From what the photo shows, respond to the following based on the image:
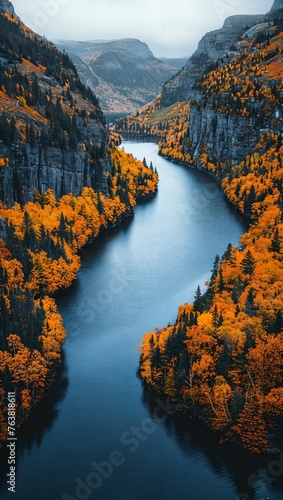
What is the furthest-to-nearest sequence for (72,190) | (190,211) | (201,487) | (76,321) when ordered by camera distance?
(190,211) < (72,190) < (76,321) < (201,487)

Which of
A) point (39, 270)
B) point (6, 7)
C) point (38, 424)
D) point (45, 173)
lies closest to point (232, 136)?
point (45, 173)

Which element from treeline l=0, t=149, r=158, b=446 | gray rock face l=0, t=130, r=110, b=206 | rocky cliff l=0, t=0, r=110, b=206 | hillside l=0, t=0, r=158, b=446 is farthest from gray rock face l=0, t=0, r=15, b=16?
gray rock face l=0, t=130, r=110, b=206

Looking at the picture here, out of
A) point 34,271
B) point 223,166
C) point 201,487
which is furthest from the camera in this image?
point 223,166

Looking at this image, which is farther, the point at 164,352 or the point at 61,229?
the point at 61,229

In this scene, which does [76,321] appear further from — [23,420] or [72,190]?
[72,190]

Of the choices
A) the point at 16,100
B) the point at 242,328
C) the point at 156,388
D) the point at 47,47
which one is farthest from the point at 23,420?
the point at 47,47

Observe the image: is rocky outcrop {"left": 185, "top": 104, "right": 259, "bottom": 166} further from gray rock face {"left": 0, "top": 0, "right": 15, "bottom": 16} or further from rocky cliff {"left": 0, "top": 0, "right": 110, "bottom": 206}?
gray rock face {"left": 0, "top": 0, "right": 15, "bottom": 16}

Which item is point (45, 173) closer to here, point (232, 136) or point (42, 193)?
point (42, 193)

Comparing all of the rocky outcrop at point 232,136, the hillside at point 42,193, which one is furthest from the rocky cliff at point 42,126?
the rocky outcrop at point 232,136
